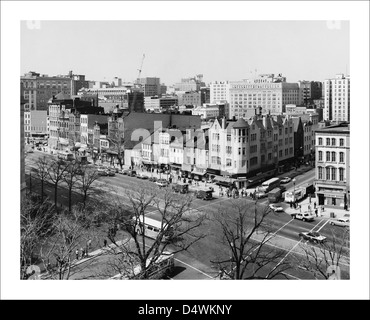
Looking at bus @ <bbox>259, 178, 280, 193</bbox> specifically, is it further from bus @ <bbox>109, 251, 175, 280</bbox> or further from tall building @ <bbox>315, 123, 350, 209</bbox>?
bus @ <bbox>109, 251, 175, 280</bbox>

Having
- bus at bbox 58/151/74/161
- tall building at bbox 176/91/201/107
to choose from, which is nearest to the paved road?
bus at bbox 58/151/74/161

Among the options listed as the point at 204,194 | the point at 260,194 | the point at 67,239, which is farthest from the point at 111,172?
the point at 260,194

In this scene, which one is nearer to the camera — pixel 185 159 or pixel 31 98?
pixel 31 98

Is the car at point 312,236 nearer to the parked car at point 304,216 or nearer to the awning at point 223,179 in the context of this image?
the parked car at point 304,216

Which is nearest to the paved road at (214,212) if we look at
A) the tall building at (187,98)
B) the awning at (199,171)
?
the awning at (199,171)
